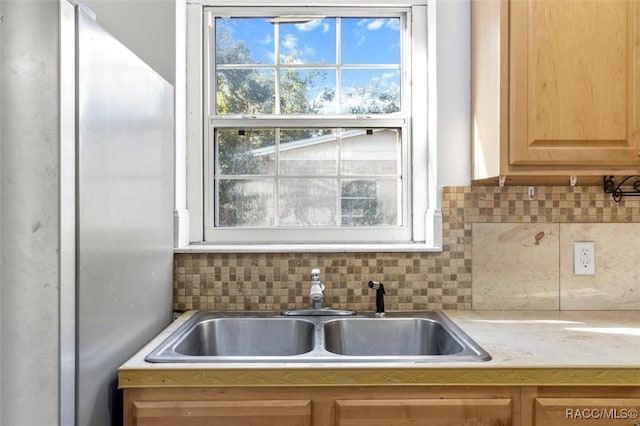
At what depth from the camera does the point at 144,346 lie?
1344 mm

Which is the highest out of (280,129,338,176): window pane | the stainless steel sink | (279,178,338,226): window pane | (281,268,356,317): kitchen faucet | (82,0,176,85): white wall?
(82,0,176,85): white wall

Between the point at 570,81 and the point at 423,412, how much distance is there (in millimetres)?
1113

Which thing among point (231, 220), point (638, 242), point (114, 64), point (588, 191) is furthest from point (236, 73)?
point (638, 242)

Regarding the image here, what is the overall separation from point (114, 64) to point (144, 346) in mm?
799

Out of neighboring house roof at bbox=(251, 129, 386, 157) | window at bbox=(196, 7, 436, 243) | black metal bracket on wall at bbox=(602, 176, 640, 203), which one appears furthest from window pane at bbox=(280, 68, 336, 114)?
black metal bracket on wall at bbox=(602, 176, 640, 203)

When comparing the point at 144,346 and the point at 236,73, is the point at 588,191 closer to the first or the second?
the point at 236,73

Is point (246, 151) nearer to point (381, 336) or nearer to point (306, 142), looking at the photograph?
point (306, 142)

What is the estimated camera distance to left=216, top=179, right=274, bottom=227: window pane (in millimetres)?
1982

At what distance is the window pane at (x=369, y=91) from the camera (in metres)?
2.01

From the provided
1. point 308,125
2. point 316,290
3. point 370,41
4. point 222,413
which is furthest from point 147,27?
point 222,413

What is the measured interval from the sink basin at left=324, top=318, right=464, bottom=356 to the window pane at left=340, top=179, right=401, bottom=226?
0.49 metres

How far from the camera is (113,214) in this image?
3.76 feet

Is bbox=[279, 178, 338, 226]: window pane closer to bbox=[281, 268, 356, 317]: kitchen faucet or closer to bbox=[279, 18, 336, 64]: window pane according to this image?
bbox=[281, 268, 356, 317]: kitchen faucet

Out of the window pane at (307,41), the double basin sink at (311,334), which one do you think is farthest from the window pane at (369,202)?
the window pane at (307,41)
